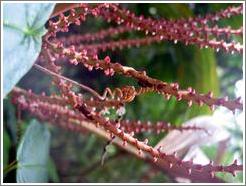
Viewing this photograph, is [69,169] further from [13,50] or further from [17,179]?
[13,50]

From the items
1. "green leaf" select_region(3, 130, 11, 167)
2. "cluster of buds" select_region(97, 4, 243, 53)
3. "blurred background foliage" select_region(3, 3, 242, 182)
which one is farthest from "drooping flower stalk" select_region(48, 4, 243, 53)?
"green leaf" select_region(3, 130, 11, 167)

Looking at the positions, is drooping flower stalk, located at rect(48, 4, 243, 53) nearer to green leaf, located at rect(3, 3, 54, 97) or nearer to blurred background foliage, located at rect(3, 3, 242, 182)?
green leaf, located at rect(3, 3, 54, 97)

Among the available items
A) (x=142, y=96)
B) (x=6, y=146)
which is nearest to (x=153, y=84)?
(x=6, y=146)

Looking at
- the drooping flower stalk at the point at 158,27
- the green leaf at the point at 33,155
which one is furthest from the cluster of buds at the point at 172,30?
the green leaf at the point at 33,155

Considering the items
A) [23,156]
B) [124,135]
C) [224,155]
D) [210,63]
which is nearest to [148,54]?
[210,63]

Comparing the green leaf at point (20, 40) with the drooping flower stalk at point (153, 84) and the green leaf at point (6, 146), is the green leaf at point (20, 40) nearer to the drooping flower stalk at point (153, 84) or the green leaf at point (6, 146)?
the drooping flower stalk at point (153, 84)

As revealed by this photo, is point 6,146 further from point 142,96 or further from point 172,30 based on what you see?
point 172,30
